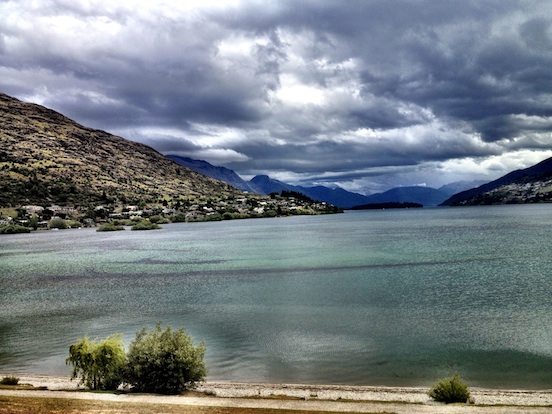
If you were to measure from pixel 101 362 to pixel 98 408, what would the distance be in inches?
245

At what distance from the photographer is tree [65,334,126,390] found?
27391 millimetres

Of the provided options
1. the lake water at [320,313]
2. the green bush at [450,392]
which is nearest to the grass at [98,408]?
the green bush at [450,392]

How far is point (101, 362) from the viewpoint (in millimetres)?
27562

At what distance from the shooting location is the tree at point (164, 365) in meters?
26.9

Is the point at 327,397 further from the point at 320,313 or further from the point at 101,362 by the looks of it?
the point at 320,313

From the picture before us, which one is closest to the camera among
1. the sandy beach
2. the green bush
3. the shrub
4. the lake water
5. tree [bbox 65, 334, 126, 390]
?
the sandy beach

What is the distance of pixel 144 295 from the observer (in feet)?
225

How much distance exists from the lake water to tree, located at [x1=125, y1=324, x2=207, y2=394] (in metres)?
5.48

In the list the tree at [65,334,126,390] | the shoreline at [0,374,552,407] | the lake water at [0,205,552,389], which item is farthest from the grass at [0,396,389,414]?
the lake water at [0,205,552,389]

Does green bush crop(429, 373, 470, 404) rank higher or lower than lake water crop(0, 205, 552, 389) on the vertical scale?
higher

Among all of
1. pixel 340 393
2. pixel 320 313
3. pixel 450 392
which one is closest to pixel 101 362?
pixel 340 393

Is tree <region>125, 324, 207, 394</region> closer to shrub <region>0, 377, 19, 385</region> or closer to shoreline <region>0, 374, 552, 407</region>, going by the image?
shoreline <region>0, 374, 552, 407</region>

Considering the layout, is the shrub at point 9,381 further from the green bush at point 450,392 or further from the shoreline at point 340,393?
the green bush at point 450,392

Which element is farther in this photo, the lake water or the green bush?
the lake water
